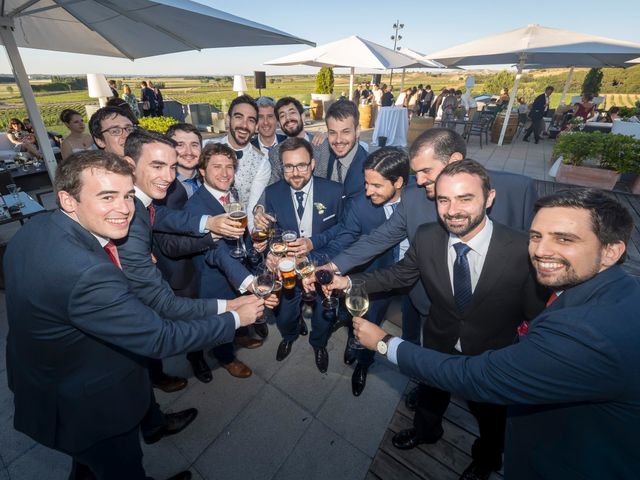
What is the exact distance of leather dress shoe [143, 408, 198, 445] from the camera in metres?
2.83

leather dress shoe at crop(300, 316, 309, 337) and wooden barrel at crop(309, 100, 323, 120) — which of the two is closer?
leather dress shoe at crop(300, 316, 309, 337)

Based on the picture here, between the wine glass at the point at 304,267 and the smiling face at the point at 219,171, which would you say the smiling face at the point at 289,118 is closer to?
the smiling face at the point at 219,171

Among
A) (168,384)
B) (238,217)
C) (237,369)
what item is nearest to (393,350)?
(238,217)

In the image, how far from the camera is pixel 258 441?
2871 millimetres

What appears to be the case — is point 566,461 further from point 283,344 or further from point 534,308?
point 283,344

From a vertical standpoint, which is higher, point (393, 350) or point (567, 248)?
point (567, 248)

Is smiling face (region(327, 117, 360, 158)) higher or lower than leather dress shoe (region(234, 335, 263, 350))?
higher

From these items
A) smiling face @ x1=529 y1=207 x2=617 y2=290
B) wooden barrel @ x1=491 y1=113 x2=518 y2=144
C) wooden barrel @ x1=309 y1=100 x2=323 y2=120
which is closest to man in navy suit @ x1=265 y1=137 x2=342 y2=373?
Result: smiling face @ x1=529 y1=207 x2=617 y2=290

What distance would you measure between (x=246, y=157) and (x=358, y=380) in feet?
11.2

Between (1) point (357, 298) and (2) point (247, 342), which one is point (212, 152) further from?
(2) point (247, 342)

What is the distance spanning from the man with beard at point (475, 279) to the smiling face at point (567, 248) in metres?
0.52

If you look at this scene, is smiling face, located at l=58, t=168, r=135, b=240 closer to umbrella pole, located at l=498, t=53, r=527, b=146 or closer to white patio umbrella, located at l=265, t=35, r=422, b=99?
white patio umbrella, located at l=265, t=35, r=422, b=99

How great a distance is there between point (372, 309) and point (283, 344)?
130cm

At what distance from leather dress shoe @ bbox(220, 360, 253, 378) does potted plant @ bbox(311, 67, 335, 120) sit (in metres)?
19.9
